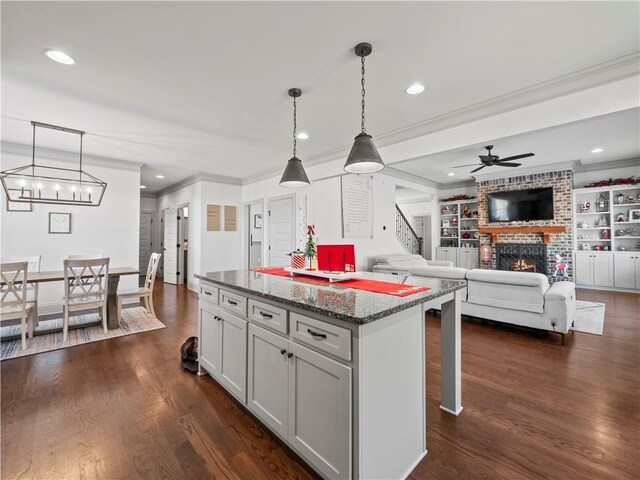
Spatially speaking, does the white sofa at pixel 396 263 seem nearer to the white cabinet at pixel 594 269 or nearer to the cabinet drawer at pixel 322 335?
the white cabinet at pixel 594 269

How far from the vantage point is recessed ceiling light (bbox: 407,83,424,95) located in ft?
8.91

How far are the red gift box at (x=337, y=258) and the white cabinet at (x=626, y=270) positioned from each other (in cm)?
713

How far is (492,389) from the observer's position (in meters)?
2.37

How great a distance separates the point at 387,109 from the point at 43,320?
18.7ft

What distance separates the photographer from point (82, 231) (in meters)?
4.87

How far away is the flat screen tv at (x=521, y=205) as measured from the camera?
256 inches

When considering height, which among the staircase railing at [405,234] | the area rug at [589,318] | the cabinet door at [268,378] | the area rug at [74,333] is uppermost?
the staircase railing at [405,234]

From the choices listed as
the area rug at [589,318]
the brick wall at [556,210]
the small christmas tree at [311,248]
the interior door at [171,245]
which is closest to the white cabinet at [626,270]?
the brick wall at [556,210]

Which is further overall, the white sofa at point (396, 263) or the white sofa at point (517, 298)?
the white sofa at point (396, 263)

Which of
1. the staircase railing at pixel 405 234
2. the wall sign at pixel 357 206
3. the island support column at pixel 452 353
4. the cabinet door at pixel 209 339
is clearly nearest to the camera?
the island support column at pixel 452 353

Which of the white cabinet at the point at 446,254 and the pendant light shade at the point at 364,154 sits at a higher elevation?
the pendant light shade at the point at 364,154

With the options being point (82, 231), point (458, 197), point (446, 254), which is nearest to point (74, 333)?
point (82, 231)

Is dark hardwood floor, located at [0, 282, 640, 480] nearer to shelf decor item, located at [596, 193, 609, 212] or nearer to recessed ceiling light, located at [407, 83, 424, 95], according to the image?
recessed ceiling light, located at [407, 83, 424, 95]

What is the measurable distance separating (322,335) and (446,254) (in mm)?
7772
